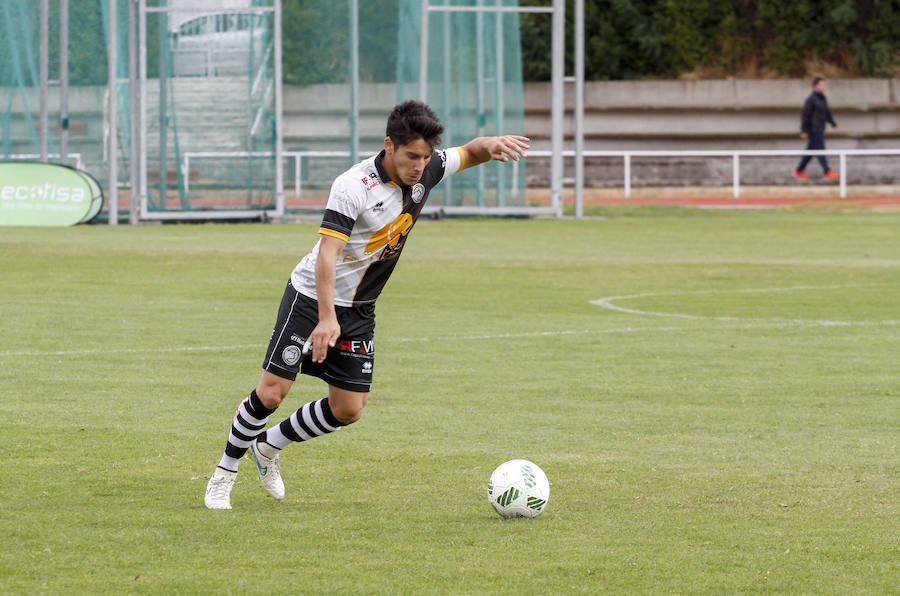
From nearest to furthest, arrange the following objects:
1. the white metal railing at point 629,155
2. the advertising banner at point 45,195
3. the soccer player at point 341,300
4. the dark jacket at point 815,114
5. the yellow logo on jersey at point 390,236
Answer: the soccer player at point 341,300
the yellow logo on jersey at point 390,236
the advertising banner at point 45,195
the white metal railing at point 629,155
the dark jacket at point 815,114

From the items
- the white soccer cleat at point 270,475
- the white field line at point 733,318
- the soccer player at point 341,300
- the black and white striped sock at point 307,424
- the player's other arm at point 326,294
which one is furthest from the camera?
the white field line at point 733,318

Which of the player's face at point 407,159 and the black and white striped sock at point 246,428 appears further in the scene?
the black and white striped sock at point 246,428

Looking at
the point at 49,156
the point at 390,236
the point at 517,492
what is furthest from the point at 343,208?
the point at 49,156

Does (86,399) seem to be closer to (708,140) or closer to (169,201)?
(169,201)

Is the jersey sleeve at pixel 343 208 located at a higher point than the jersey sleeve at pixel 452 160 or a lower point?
lower

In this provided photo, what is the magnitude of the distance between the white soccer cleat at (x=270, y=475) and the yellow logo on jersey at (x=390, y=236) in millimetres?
966

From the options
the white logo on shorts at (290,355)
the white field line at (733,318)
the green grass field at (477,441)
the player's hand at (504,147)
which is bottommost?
the white field line at (733,318)

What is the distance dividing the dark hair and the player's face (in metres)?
0.02

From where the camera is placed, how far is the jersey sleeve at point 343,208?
6.24 metres

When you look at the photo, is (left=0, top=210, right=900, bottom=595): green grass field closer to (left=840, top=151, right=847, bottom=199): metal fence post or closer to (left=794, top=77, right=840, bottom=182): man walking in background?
(left=840, top=151, right=847, bottom=199): metal fence post

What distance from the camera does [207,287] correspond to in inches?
650

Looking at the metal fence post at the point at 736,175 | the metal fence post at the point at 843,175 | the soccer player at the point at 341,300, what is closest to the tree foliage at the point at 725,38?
the metal fence post at the point at 736,175

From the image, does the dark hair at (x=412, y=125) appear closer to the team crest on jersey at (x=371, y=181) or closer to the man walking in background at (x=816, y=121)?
the team crest on jersey at (x=371, y=181)

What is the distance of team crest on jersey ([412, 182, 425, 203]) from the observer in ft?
21.7
